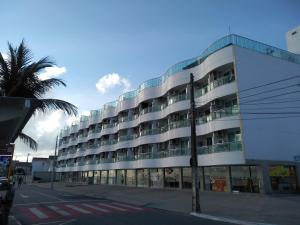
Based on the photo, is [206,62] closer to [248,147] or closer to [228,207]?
[248,147]

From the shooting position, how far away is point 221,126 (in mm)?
29516

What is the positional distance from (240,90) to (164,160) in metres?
15.0

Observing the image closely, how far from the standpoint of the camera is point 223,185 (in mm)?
30938

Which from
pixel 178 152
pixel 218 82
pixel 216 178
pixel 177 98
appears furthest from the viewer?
pixel 177 98

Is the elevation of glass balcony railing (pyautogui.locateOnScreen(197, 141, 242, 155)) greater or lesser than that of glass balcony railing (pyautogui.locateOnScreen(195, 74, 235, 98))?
lesser

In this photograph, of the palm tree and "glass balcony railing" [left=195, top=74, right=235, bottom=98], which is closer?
the palm tree

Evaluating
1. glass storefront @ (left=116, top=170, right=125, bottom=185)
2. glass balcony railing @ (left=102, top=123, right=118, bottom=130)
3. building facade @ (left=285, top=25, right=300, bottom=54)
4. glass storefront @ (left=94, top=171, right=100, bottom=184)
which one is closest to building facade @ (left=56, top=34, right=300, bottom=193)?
glass storefront @ (left=116, top=170, right=125, bottom=185)

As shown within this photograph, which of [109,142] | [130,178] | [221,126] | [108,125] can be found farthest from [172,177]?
[108,125]

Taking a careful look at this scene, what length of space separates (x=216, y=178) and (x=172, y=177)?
8915 mm

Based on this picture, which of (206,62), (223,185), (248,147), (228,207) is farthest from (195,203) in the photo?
(206,62)

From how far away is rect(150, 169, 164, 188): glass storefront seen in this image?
41938 mm

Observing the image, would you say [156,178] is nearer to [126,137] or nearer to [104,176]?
[126,137]

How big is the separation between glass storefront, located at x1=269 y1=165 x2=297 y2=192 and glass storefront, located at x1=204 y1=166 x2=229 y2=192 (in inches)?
173

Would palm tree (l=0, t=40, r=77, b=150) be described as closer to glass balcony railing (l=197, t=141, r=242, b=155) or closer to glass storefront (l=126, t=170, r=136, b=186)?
glass balcony railing (l=197, t=141, r=242, b=155)
